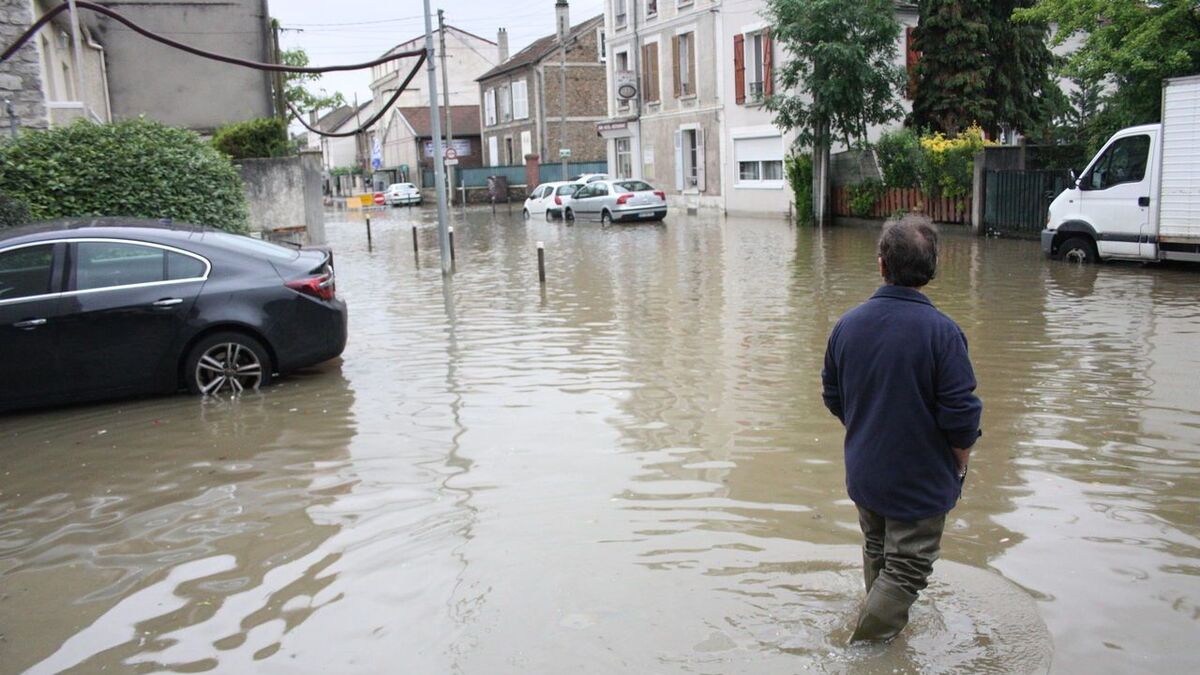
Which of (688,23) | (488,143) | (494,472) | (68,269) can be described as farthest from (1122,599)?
(488,143)

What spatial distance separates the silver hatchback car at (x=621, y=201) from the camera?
3219 cm

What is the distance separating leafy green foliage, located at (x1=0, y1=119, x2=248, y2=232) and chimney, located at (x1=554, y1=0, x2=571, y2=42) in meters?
45.9

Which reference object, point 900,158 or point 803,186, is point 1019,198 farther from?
point 803,186

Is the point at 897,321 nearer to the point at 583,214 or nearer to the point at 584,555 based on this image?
the point at 584,555

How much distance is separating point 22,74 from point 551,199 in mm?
23342

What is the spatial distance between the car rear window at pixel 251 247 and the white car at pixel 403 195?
55123 mm

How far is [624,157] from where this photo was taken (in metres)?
45.3

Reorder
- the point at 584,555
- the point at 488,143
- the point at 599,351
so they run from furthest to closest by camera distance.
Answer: the point at 488,143 < the point at 599,351 < the point at 584,555

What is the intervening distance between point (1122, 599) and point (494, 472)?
363 cm

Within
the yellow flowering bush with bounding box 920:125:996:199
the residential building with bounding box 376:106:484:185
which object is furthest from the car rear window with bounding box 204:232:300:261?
the residential building with bounding box 376:106:484:185

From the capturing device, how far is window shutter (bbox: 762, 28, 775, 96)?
107 feet

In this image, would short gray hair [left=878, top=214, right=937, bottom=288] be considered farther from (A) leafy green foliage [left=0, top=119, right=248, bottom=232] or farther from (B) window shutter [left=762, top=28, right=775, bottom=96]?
(B) window shutter [left=762, top=28, right=775, bottom=96]

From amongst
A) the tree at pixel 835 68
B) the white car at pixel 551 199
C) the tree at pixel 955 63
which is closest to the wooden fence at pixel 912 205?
the tree at pixel 835 68

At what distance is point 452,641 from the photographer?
427 cm
